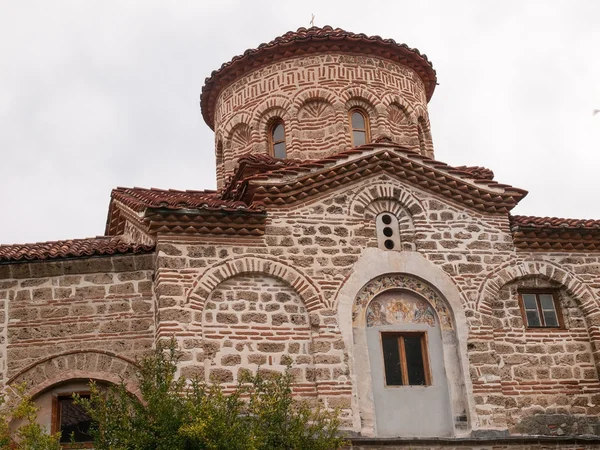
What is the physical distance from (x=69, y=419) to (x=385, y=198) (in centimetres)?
576

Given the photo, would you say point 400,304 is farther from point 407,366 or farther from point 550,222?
point 550,222

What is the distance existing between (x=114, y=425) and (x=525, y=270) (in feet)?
22.3

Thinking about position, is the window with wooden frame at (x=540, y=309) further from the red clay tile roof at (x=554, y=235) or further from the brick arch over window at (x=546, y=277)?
the red clay tile roof at (x=554, y=235)

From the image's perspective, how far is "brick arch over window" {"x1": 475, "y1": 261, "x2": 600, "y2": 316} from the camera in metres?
12.3

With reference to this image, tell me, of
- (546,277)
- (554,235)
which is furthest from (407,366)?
(554,235)

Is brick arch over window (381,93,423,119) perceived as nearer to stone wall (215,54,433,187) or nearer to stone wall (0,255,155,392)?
stone wall (215,54,433,187)

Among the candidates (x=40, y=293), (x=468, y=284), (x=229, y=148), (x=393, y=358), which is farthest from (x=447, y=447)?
(x=229, y=148)

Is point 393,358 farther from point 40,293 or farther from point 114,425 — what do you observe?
point 40,293

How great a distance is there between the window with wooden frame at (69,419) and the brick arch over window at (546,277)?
6.17 m

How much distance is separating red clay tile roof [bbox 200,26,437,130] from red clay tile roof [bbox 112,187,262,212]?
3.10 metres

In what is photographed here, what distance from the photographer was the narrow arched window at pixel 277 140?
51.8 ft

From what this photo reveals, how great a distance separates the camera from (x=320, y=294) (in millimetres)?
11648

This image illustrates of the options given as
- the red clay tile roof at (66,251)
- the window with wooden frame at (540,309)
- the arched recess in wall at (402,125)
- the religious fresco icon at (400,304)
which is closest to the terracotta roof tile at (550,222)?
the window with wooden frame at (540,309)

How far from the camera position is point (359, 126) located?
1589cm
